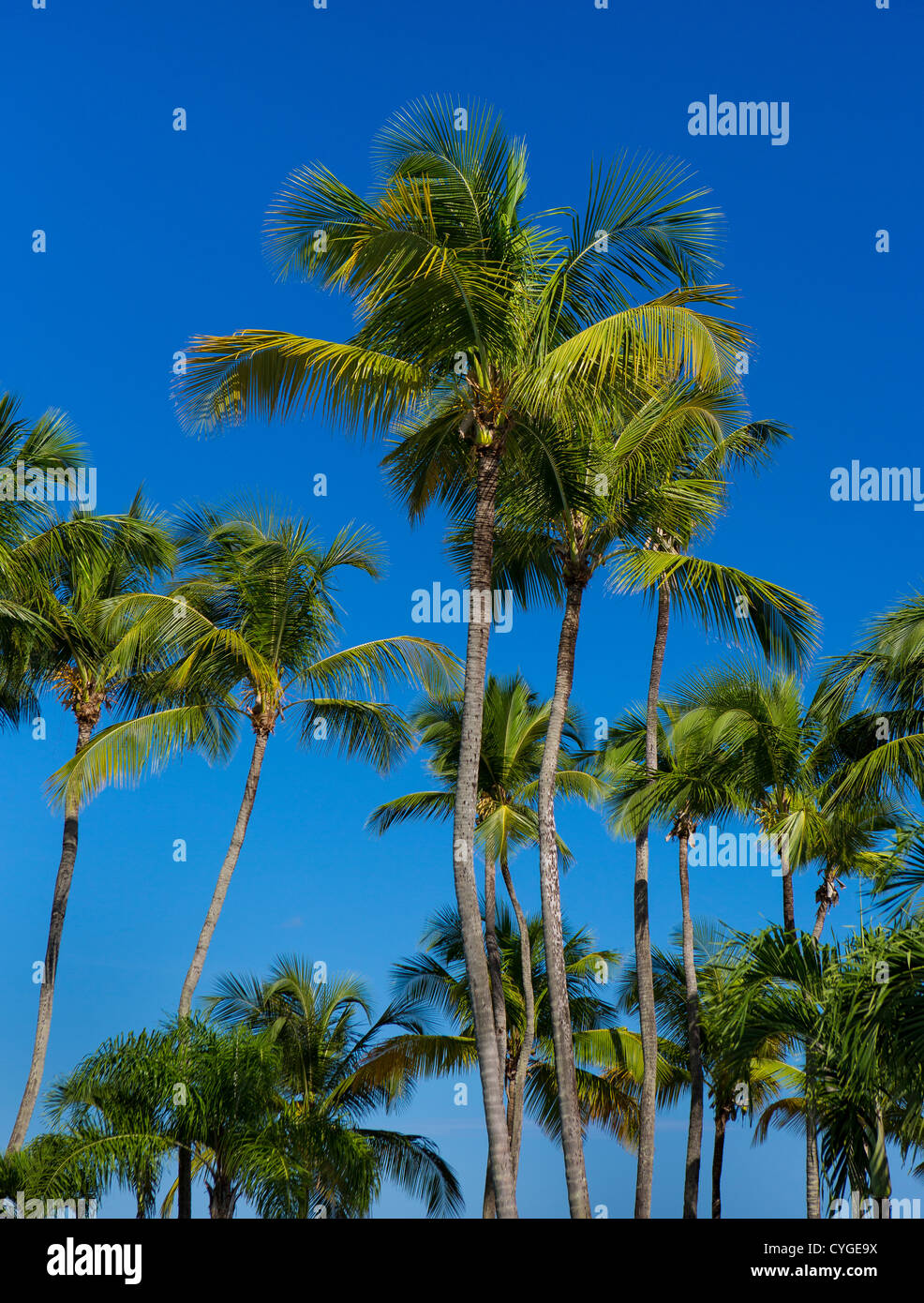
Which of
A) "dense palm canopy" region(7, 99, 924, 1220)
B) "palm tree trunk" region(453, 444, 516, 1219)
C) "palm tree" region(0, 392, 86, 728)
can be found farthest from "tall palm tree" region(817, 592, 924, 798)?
"palm tree" region(0, 392, 86, 728)

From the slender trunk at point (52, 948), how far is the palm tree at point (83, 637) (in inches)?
0.6

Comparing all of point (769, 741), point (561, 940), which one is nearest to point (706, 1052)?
point (769, 741)

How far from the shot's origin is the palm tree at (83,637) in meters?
19.0

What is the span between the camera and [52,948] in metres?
20.7

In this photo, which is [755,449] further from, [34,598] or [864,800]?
[34,598]

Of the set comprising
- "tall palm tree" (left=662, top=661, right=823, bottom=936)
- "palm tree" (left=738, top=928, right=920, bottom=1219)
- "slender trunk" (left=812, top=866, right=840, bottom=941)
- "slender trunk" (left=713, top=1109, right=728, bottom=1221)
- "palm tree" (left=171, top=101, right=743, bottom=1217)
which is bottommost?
"slender trunk" (left=713, top=1109, right=728, bottom=1221)

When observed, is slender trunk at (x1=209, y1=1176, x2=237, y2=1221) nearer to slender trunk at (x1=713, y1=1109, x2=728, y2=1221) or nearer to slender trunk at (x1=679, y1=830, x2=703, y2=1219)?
slender trunk at (x1=679, y1=830, x2=703, y2=1219)

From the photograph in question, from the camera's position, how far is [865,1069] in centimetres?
1020

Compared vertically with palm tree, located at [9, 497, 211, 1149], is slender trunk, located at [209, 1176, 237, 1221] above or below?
below

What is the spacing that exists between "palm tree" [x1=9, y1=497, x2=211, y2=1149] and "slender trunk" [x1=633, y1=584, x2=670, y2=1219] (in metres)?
7.61

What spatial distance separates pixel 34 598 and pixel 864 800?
13.8m

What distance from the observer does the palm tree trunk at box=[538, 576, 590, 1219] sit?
1333cm

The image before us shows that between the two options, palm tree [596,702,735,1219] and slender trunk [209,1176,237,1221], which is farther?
palm tree [596,702,735,1219]
